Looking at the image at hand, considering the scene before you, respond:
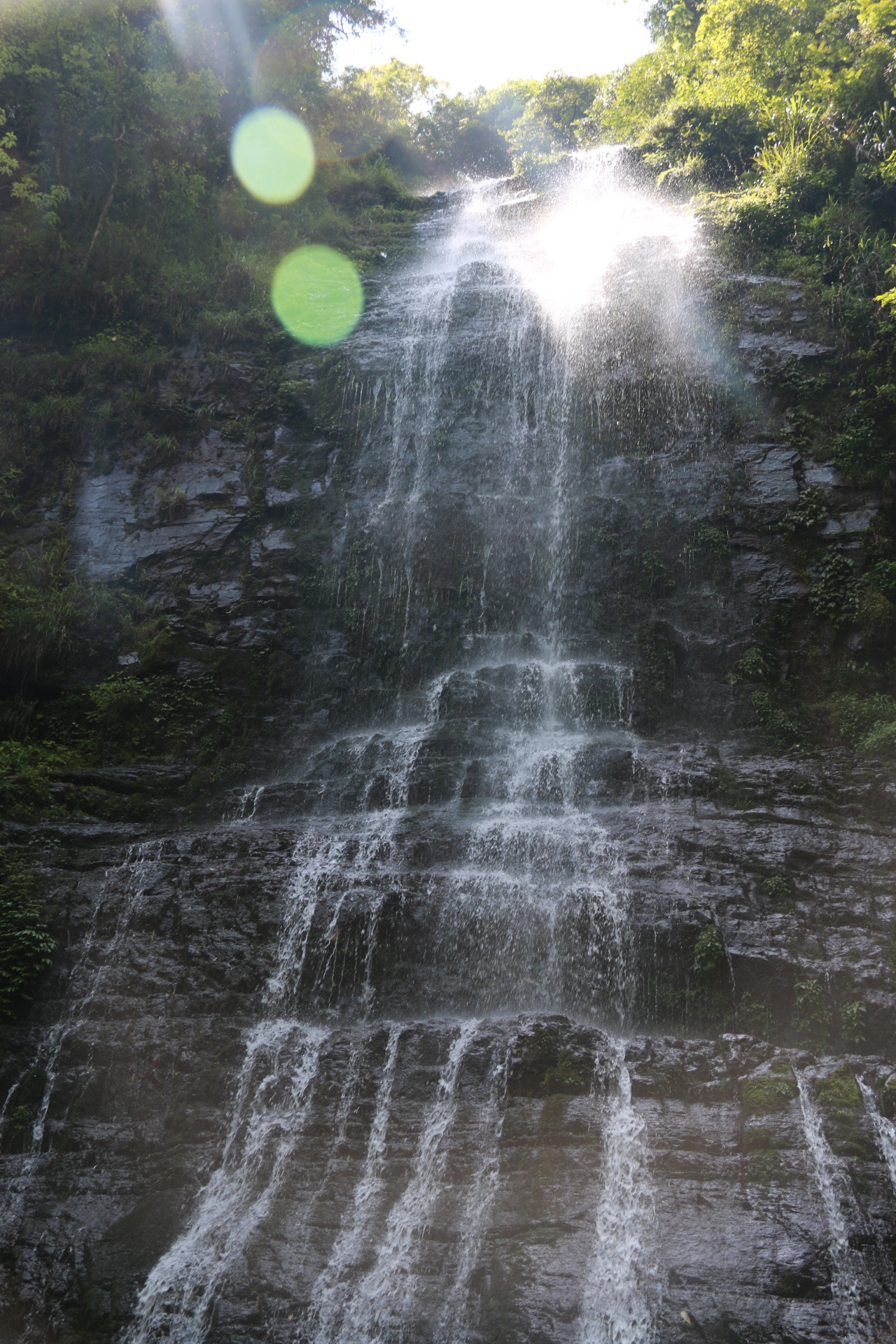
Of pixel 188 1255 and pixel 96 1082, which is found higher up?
pixel 96 1082

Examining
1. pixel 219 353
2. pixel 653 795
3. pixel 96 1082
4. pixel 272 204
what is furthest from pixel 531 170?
pixel 96 1082

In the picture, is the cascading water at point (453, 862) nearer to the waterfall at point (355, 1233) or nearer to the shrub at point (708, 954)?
the waterfall at point (355, 1233)

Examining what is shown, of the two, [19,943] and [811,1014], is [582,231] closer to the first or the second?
[811,1014]

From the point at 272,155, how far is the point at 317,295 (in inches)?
281

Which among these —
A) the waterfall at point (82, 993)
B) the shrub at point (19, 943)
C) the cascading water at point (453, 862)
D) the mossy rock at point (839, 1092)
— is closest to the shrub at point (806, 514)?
the cascading water at point (453, 862)

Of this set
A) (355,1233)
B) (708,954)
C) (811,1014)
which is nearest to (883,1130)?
(811,1014)

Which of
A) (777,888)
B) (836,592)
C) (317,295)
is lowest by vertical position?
(777,888)

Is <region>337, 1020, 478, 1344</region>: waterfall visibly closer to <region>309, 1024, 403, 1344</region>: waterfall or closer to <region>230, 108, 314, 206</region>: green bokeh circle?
<region>309, 1024, 403, 1344</region>: waterfall

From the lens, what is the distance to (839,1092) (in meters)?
6.45

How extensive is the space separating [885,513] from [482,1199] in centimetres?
1015

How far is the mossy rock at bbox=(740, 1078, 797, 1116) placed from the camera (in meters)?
6.42

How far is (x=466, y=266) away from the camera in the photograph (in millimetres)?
17969

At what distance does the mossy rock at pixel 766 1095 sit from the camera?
642 cm

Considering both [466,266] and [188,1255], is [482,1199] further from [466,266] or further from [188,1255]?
[466,266]
